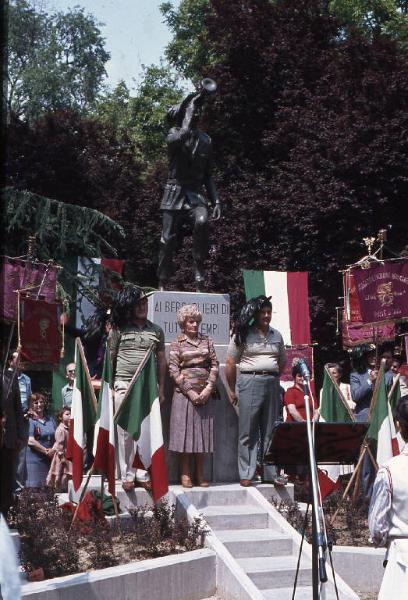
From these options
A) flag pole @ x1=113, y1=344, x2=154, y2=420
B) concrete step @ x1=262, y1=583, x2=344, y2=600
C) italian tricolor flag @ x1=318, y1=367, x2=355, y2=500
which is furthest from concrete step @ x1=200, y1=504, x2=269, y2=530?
italian tricolor flag @ x1=318, y1=367, x2=355, y2=500

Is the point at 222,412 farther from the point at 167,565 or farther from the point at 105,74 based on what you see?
the point at 105,74

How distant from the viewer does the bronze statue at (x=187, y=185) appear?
12992mm

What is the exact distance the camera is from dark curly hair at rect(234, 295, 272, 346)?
11.8 metres

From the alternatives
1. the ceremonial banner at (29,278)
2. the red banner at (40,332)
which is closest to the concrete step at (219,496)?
the red banner at (40,332)

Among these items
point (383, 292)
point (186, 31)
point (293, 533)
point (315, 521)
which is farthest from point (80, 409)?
point (186, 31)

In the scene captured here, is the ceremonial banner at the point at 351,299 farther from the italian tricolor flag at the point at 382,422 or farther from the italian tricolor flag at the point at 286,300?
the italian tricolor flag at the point at 382,422

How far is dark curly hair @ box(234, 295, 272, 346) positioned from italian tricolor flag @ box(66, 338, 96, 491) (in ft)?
6.05

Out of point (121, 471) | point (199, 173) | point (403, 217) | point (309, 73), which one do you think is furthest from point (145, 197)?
point (121, 471)

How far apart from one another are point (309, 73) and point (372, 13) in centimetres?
442

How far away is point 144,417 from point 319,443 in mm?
3441

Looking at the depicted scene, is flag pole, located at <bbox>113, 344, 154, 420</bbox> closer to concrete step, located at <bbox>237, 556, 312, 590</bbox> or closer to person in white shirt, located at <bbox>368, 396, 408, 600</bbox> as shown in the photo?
concrete step, located at <bbox>237, 556, 312, 590</bbox>

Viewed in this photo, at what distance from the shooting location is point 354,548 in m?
10.4

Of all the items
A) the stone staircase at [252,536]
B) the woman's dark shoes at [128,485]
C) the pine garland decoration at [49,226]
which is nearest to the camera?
the stone staircase at [252,536]

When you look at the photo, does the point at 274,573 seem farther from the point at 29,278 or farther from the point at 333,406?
the point at 29,278
